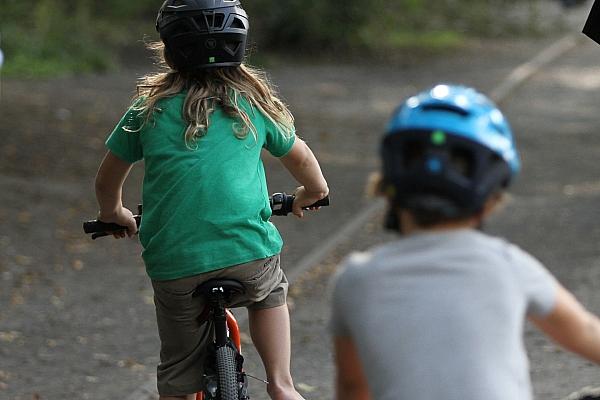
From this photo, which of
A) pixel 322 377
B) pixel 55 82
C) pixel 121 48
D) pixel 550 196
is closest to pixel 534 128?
pixel 550 196

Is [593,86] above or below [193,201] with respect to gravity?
below

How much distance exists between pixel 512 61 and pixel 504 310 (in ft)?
70.9

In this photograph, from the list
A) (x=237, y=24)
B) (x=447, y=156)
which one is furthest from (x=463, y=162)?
(x=237, y=24)

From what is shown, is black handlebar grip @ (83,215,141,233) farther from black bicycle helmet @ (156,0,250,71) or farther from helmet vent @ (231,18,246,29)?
helmet vent @ (231,18,246,29)

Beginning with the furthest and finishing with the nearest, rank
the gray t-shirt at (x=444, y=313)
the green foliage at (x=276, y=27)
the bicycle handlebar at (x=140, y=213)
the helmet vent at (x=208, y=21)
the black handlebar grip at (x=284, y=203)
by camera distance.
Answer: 1. the green foliage at (x=276, y=27)
2. the black handlebar grip at (x=284, y=203)
3. the bicycle handlebar at (x=140, y=213)
4. the helmet vent at (x=208, y=21)
5. the gray t-shirt at (x=444, y=313)

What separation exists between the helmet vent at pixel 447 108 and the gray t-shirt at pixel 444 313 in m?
0.23

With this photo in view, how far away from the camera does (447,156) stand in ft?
8.49

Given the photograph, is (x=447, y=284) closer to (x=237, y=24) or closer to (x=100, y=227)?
(x=237, y=24)

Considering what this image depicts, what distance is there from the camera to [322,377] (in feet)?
21.7

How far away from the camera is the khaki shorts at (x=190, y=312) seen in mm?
4074

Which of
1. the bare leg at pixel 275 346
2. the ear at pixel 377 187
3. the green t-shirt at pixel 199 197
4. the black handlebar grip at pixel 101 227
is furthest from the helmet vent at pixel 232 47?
the ear at pixel 377 187

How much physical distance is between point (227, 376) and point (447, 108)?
164cm

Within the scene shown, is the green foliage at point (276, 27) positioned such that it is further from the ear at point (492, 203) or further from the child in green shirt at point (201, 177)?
the ear at point (492, 203)

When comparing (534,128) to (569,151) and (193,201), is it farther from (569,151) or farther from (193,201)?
(193,201)
